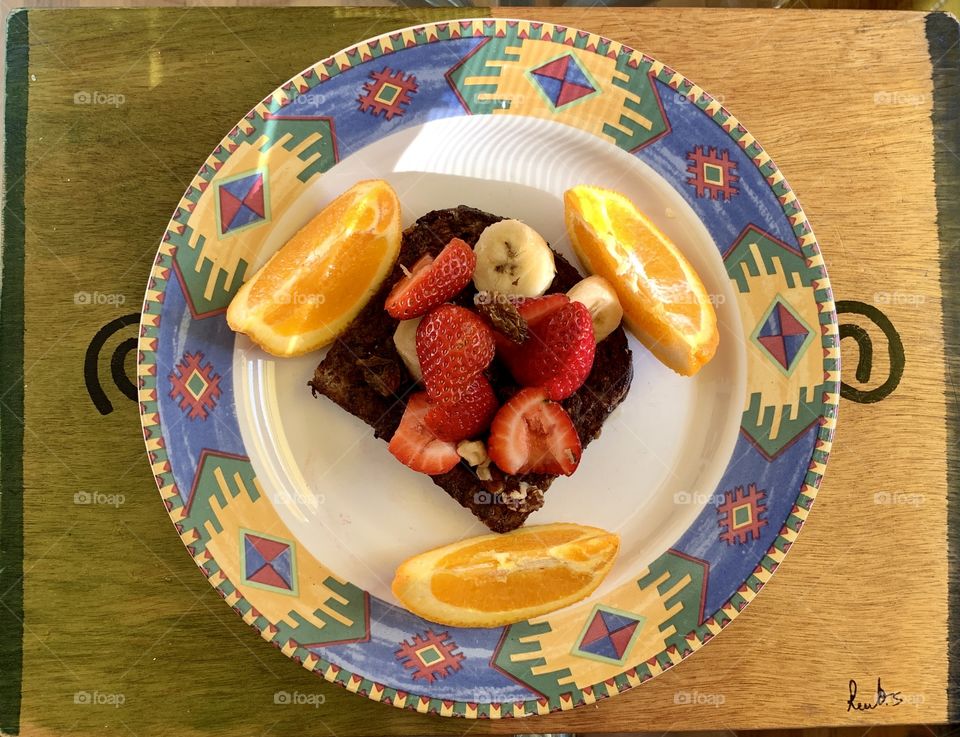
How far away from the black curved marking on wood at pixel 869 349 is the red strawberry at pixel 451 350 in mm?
841

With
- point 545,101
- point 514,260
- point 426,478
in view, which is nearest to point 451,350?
point 514,260

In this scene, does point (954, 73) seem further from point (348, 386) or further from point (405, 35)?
point (348, 386)

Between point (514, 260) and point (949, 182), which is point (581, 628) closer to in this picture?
point (514, 260)

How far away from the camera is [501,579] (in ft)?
4.52

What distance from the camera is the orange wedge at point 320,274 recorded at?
4.43 feet

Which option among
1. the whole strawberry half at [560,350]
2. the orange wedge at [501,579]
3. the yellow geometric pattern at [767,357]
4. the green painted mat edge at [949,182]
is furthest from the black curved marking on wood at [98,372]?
the green painted mat edge at [949,182]

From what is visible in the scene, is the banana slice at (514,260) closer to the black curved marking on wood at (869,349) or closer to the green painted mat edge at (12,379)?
the black curved marking on wood at (869,349)

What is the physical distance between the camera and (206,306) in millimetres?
1409

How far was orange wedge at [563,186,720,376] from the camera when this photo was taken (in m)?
1.37

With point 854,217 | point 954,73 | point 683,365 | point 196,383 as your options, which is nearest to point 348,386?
point 196,383

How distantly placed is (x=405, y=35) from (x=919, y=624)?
1.68 metres
